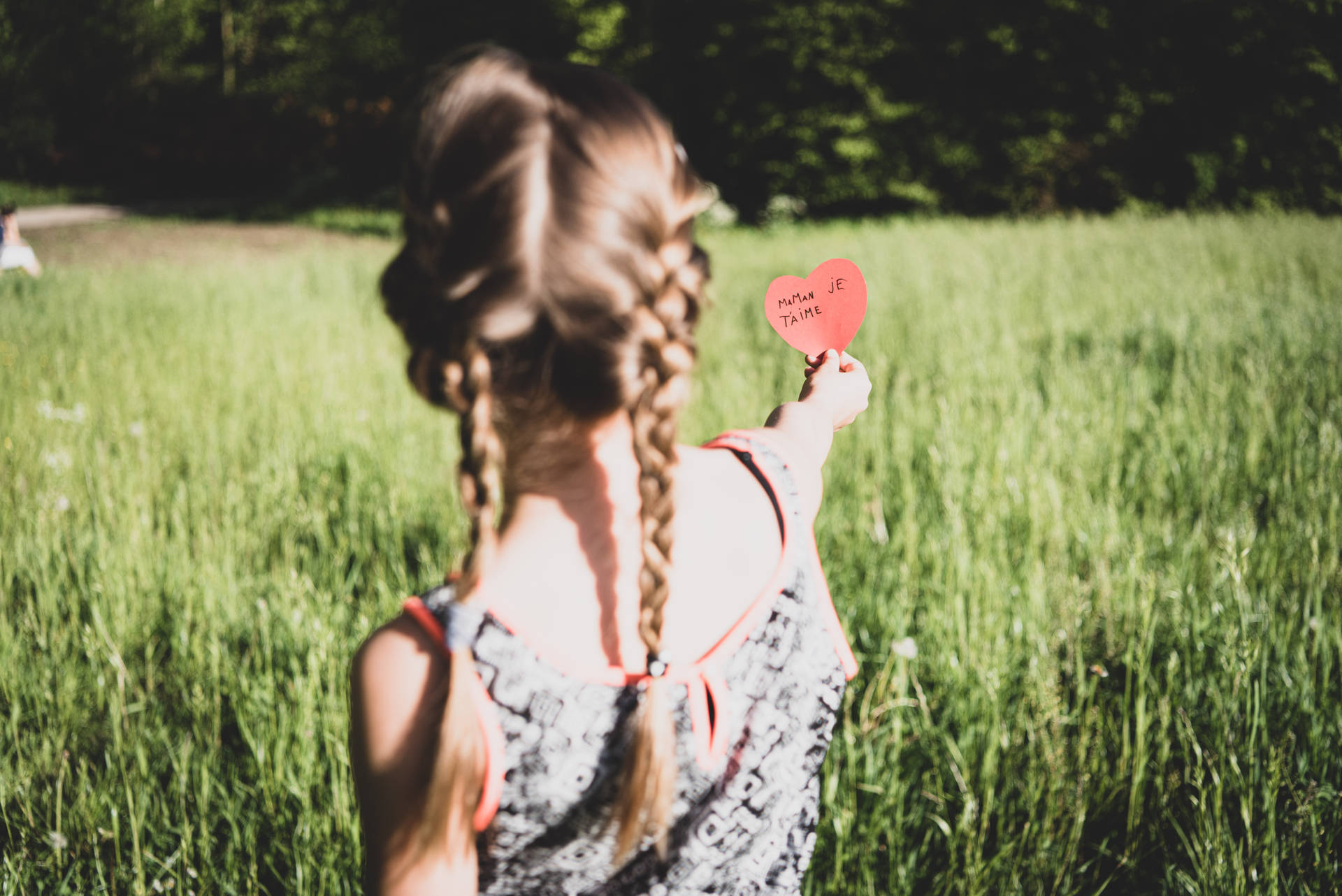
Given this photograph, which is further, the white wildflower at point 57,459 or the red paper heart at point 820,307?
the white wildflower at point 57,459

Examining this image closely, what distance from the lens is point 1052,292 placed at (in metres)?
6.02

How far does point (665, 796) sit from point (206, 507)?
8.93 ft

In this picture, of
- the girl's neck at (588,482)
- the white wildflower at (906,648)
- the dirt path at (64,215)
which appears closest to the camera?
the girl's neck at (588,482)

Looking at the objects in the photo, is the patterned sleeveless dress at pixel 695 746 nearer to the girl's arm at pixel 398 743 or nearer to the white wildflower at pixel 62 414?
the girl's arm at pixel 398 743

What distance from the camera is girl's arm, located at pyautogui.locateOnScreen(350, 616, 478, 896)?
677mm

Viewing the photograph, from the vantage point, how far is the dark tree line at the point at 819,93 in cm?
1211

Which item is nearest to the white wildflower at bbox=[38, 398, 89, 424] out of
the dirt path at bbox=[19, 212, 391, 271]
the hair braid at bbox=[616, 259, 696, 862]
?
the hair braid at bbox=[616, 259, 696, 862]

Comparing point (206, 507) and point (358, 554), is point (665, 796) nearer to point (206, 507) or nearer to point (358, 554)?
point (358, 554)

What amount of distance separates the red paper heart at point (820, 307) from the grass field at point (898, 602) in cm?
92

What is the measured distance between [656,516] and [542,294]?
0.22 m

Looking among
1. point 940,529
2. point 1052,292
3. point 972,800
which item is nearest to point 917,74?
point 1052,292

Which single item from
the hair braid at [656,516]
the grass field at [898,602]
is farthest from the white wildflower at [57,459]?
the hair braid at [656,516]

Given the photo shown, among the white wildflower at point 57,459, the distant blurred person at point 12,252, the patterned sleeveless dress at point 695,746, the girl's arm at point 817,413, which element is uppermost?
the girl's arm at point 817,413

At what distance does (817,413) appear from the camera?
1.04m
